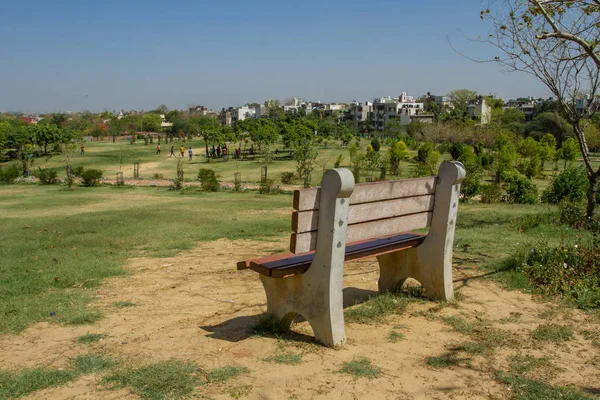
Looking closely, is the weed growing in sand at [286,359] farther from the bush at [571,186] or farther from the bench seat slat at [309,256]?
the bush at [571,186]

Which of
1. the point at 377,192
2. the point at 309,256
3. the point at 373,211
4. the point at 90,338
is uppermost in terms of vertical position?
the point at 377,192

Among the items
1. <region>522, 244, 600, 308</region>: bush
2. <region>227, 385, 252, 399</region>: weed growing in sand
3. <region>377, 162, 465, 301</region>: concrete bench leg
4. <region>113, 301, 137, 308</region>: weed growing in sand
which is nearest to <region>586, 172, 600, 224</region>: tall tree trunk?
<region>522, 244, 600, 308</region>: bush

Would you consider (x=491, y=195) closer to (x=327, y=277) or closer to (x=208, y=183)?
(x=208, y=183)

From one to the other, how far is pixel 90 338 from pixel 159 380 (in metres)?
1.35

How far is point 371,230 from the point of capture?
4.62m

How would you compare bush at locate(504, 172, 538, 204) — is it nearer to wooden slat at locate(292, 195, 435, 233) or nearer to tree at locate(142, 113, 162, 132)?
wooden slat at locate(292, 195, 435, 233)

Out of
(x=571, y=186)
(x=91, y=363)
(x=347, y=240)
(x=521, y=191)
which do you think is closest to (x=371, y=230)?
(x=347, y=240)

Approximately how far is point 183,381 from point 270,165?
3963cm

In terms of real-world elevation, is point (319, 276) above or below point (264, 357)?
above

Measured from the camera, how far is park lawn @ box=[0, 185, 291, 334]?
5918 mm

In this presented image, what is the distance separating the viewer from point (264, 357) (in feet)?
13.6

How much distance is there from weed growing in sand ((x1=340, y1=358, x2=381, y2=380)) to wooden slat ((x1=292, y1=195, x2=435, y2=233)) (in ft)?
3.40

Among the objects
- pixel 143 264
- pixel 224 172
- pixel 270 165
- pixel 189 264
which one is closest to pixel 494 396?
pixel 189 264

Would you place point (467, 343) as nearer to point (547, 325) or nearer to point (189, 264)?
point (547, 325)
